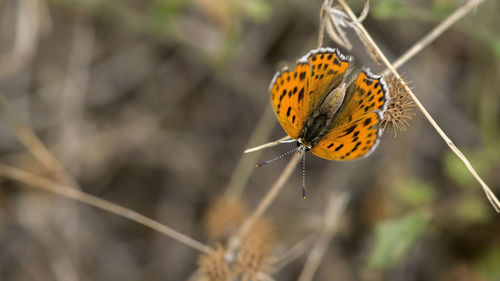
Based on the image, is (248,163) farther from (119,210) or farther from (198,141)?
(198,141)

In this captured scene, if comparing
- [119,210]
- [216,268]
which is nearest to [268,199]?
[216,268]

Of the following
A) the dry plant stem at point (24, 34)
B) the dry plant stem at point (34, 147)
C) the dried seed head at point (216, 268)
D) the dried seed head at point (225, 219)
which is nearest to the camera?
the dried seed head at point (216, 268)

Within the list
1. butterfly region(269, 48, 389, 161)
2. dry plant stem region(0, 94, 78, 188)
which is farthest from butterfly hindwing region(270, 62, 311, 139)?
dry plant stem region(0, 94, 78, 188)

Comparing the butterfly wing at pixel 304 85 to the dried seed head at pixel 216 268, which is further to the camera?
the dried seed head at pixel 216 268

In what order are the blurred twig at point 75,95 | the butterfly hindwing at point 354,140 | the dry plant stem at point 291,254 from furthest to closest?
the blurred twig at point 75,95 < the dry plant stem at point 291,254 < the butterfly hindwing at point 354,140

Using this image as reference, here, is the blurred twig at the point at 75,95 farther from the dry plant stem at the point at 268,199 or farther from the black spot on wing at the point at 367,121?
the black spot on wing at the point at 367,121

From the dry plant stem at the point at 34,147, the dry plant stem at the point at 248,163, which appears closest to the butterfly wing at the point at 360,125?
the dry plant stem at the point at 248,163
